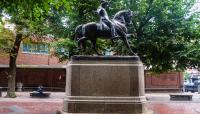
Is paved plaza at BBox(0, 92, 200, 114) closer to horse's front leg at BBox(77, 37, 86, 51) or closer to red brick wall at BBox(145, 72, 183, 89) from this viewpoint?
horse's front leg at BBox(77, 37, 86, 51)

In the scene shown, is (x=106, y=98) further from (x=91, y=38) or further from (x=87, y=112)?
(x=91, y=38)

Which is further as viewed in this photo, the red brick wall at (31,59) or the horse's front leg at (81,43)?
the red brick wall at (31,59)

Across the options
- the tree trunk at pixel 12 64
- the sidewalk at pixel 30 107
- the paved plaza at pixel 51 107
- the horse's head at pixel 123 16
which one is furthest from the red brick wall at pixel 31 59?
the horse's head at pixel 123 16

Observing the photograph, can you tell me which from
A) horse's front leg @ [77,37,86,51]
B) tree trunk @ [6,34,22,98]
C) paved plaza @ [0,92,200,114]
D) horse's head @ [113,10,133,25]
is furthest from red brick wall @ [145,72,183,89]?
horse's front leg @ [77,37,86,51]

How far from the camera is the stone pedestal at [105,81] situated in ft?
45.7

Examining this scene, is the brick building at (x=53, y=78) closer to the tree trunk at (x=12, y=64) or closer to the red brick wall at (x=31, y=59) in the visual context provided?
the red brick wall at (x=31, y=59)

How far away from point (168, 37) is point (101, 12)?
41.0 ft

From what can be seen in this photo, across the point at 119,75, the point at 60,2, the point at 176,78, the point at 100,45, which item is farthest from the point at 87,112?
the point at 176,78

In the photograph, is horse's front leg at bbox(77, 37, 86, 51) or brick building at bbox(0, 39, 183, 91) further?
brick building at bbox(0, 39, 183, 91)

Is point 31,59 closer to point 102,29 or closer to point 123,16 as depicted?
point 123,16

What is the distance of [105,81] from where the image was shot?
14094 millimetres

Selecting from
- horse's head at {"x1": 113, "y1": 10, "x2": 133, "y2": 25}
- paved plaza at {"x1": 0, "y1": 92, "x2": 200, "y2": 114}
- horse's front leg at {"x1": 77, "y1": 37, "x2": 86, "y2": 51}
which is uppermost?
horse's head at {"x1": 113, "y1": 10, "x2": 133, "y2": 25}

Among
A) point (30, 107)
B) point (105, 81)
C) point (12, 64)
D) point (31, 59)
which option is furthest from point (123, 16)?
point (31, 59)

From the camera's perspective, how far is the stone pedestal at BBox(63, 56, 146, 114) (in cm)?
1394
